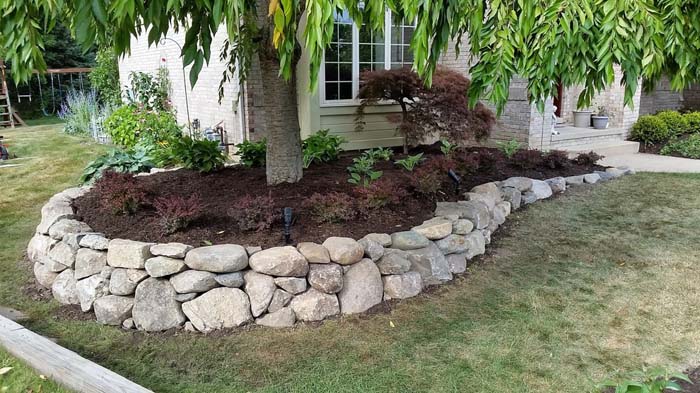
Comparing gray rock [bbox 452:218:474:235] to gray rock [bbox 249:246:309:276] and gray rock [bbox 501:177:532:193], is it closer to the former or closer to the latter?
gray rock [bbox 249:246:309:276]

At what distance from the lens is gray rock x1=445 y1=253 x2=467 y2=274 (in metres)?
4.32

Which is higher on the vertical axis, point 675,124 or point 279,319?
point 675,124

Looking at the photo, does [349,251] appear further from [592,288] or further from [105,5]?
[105,5]

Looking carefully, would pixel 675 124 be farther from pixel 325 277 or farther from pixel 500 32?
pixel 500 32

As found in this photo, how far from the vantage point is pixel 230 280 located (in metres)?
3.47

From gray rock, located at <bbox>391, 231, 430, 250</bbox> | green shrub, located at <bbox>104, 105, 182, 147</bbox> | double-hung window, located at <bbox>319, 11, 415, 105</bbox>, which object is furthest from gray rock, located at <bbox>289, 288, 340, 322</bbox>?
green shrub, located at <bbox>104, 105, 182, 147</bbox>

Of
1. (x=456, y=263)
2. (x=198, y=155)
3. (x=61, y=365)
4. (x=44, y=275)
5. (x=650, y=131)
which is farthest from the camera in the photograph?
(x=650, y=131)

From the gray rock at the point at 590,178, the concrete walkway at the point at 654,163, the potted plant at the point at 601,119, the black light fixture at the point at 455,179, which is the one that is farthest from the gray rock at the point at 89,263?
the potted plant at the point at 601,119

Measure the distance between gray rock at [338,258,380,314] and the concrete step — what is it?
22.7 feet

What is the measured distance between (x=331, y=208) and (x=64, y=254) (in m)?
2.02

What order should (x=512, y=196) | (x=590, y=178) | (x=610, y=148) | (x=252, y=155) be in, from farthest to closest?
(x=610, y=148), (x=590, y=178), (x=252, y=155), (x=512, y=196)

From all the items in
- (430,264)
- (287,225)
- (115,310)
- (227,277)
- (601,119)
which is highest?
(601,119)

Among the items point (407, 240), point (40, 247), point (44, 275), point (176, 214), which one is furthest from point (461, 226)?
point (40, 247)

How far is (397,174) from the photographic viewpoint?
18.3 ft
